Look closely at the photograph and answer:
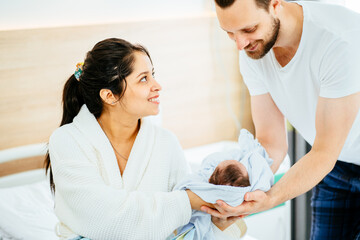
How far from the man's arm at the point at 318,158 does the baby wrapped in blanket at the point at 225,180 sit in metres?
0.03

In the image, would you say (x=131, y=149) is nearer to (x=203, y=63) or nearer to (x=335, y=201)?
(x=335, y=201)

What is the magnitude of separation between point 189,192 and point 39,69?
1274mm

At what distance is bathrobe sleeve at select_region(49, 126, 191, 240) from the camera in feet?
4.62

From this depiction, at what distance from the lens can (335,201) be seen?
180 cm

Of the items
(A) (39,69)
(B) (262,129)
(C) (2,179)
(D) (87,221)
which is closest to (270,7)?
(B) (262,129)

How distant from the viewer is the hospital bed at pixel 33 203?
189 cm

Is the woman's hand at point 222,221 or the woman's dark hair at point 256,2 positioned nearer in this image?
the woman's dark hair at point 256,2

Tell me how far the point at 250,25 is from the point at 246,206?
0.61 m

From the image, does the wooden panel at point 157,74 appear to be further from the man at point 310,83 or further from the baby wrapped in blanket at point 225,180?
the baby wrapped in blanket at point 225,180

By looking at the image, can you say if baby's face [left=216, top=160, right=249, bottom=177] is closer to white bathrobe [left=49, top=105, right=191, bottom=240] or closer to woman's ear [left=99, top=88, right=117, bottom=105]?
white bathrobe [left=49, top=105, right=191, bottom=240]

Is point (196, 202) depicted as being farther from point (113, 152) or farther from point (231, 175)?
point (113, 152)

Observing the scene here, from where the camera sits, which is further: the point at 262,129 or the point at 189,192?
the point at 262,129

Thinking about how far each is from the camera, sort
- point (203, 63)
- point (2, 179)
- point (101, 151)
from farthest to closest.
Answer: point (203, 63) → point (2, 179) → point (101, 151)

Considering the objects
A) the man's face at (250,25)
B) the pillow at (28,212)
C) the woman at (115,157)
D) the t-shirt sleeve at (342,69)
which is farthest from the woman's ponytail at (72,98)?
the t-shirt sleeve at (342,69)
